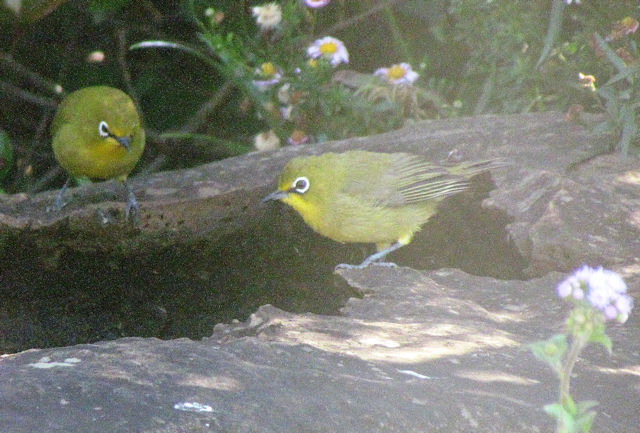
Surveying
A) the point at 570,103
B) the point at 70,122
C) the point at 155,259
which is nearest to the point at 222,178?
the point at 155,259

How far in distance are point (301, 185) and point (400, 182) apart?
0.49m

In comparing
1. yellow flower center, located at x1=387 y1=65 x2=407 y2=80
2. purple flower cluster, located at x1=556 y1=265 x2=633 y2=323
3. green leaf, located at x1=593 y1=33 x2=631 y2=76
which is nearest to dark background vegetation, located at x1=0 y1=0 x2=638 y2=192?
yellow flower center, located at x1=387 y1=65 x2=407 y2=80

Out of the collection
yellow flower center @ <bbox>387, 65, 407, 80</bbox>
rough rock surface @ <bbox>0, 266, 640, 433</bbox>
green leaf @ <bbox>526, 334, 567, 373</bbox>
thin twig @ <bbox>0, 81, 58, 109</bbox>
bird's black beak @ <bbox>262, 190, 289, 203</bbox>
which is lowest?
rough rock surface @ <bbox>0, 266, 640, 433</bbox>

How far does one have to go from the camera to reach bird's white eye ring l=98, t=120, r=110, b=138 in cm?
Answer: 475

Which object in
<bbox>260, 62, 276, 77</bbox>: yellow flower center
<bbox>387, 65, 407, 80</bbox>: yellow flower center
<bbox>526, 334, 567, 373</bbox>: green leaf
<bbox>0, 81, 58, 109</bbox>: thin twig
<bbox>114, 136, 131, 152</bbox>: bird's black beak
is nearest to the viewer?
<bbox>526, 334, 567, 373</bbox>: green leaf

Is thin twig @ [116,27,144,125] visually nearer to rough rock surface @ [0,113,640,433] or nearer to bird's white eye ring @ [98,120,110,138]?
bird's white eye ring @ [98,120,110,138]

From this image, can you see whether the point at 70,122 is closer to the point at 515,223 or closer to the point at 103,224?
the point at 103,224

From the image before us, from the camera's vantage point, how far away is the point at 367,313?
10.4 ft

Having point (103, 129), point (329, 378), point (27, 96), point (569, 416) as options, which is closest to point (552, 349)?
point (569, 416)

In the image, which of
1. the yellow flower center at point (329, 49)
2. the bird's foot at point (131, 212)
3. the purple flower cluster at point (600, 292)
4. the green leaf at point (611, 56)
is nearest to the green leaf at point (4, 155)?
the bird's foot at point (131, 212)

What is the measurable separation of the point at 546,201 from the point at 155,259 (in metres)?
1.82

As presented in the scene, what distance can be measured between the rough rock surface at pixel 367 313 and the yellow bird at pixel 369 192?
0.17 m

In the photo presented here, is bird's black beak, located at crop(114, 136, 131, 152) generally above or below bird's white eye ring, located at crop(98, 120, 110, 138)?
below

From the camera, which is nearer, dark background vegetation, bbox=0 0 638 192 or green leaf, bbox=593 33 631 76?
green leaf, bbox=593 33 631 76
